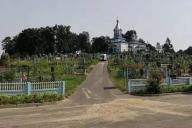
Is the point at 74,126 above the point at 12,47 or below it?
below

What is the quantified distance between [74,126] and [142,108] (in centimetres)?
638

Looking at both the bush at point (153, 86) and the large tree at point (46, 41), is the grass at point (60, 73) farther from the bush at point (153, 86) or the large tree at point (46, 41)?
the large tree at point (46, 41)

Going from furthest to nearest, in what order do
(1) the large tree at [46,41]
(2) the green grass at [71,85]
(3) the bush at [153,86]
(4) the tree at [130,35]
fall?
(4) the tree at [130,35]
(1) the large tree at [46,41]
(3) the bush at [153,86]
(2) the green grass at [71,85]

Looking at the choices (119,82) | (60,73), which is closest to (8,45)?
(60,73)

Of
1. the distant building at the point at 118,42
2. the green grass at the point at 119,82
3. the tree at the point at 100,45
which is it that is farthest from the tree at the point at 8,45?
the green grass at the point at 119,82

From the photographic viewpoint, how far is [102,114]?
19172 mm

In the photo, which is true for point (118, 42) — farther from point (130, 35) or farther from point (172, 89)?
point (172, 89)

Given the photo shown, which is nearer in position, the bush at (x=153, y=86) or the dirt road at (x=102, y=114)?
the dirt road at (x=102, y=114)

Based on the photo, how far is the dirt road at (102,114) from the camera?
16.6m

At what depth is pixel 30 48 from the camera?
120 metres

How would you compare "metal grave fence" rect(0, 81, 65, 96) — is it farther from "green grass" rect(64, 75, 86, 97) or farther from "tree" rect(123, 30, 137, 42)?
"tree" rect(123, 30, 137, 42)

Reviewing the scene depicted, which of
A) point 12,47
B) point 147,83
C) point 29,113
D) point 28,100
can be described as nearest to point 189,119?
point 29,113

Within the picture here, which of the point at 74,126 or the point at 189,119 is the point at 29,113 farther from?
the point at 189,119

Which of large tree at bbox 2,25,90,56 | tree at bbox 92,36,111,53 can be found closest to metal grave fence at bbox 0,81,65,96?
large tree at bbox 2,25,90,56
